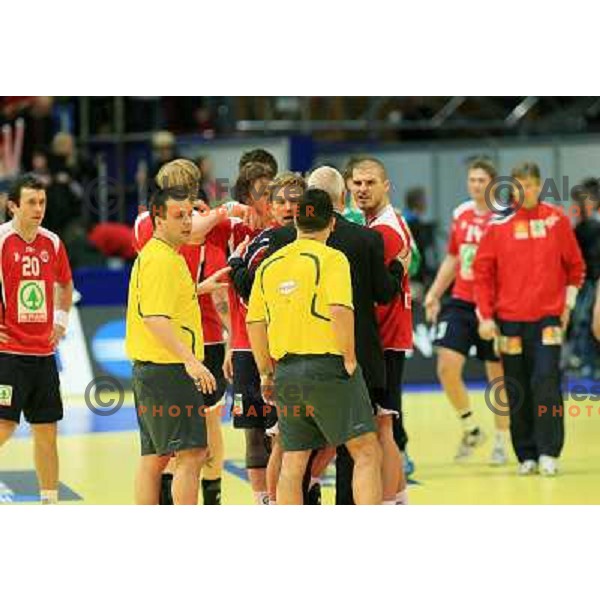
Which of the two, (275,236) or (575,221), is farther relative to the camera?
(575,221)

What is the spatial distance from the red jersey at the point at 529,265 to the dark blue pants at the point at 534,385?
0.12m

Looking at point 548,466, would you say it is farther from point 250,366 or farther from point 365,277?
point 365,277

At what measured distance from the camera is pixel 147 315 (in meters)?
8.55

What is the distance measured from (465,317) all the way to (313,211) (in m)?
4.67

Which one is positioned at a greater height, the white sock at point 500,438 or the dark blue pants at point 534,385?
the dark blue pants at point 534,385

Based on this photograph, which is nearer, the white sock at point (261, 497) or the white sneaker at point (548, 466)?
the white sock at point (261, 497)

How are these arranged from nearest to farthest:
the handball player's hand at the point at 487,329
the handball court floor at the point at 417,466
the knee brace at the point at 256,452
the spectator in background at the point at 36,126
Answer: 1. the knee brace at the point at 256,452
2. the handball court floor at the point at 417,466
3. the handball player's hand at the point at 487,329
4. the spectator in background at the point at 36,126

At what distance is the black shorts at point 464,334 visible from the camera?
41.9ft

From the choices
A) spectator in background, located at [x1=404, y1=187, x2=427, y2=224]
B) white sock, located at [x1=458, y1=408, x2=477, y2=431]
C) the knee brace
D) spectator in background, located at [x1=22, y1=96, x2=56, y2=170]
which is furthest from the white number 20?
spectator in background, located at [x1=22, y1=96, x2=56, y2=170]

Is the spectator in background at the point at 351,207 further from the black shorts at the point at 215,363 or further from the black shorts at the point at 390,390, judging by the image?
the black shorts at the point at 215,363

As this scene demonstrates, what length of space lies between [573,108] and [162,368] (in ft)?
48.0

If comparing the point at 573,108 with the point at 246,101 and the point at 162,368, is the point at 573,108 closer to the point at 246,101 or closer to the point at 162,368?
the point at 246,101

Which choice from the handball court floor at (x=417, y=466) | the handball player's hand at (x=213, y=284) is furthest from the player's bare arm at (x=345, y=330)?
the handball court floor at (x=417, y=466)

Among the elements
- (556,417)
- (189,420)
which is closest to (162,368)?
(189,420)
